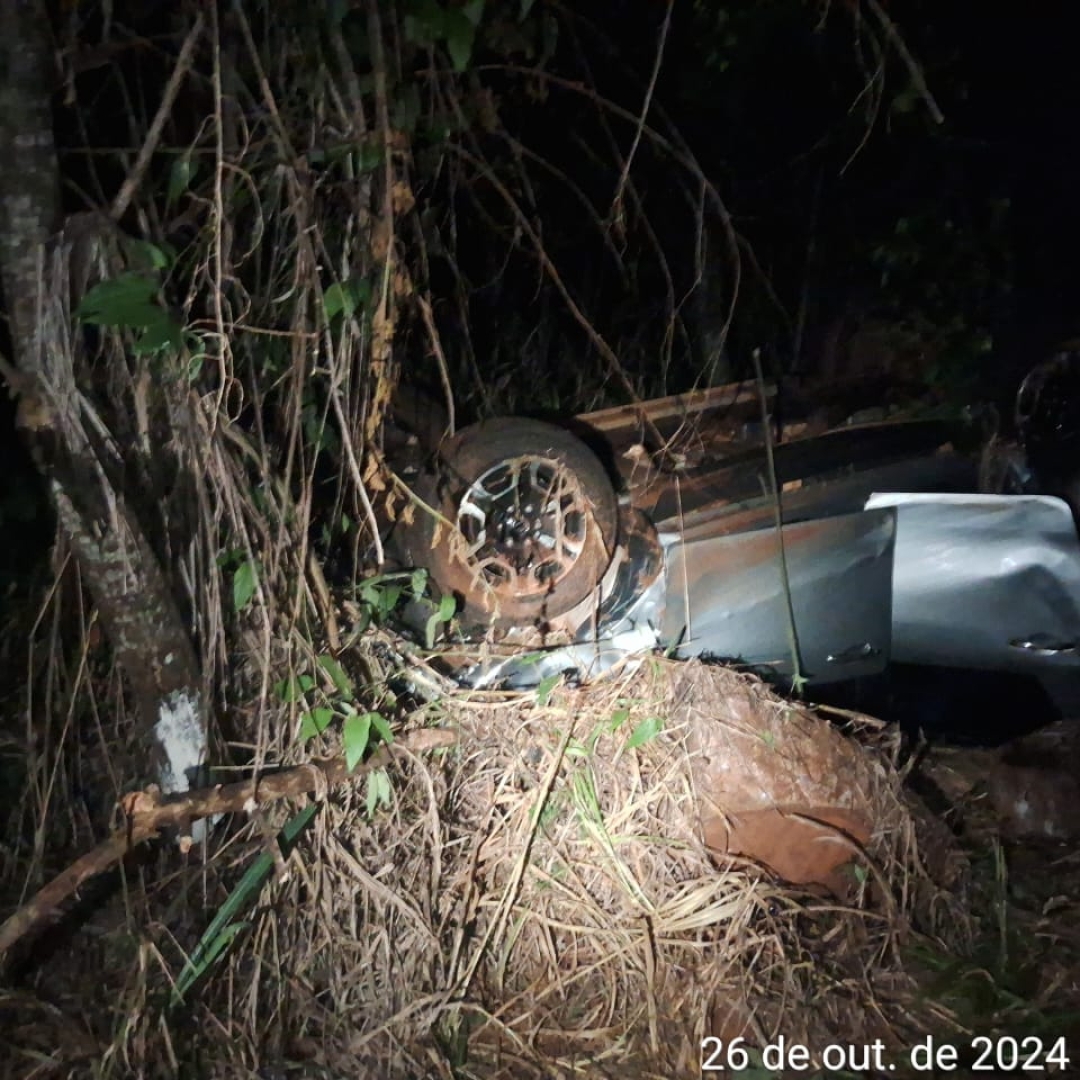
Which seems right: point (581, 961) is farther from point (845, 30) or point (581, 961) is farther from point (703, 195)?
point (845, 30)

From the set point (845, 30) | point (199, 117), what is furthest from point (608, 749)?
point (845, 30)

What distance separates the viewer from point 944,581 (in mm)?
3902

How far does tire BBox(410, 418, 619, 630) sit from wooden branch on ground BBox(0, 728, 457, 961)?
933 mm

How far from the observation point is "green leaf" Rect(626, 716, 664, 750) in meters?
2.82

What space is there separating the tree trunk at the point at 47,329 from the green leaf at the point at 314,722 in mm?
564

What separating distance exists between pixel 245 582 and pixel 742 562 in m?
1.89

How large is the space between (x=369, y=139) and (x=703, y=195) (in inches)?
39.5

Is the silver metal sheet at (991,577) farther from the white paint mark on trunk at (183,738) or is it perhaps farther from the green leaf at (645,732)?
the white paint mark on trunk at (183,738)

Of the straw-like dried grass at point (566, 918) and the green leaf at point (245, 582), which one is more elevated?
the green leaf at point (245, 582)

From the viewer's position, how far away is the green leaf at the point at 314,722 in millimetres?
2682

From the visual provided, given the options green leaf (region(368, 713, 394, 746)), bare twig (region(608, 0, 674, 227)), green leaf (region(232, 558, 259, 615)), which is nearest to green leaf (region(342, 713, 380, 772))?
green leaf (region(368, 713, 394, 746))

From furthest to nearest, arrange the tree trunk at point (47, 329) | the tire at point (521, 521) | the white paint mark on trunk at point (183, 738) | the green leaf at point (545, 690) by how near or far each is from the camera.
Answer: the tire at point (521, 521) → the green leaf at point (545, 690) → the white paint mark on trunk at point (183, 738) → the tree trunk at point (47, 329)

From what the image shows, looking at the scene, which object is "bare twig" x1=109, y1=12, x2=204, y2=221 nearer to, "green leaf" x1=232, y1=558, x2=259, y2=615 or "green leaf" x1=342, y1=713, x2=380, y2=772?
"green leaf" x1=232, y1=558, x2=259, y2=615

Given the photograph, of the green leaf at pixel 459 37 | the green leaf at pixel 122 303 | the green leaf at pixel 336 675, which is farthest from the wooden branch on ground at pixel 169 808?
the green leaf at pixel 459 37
